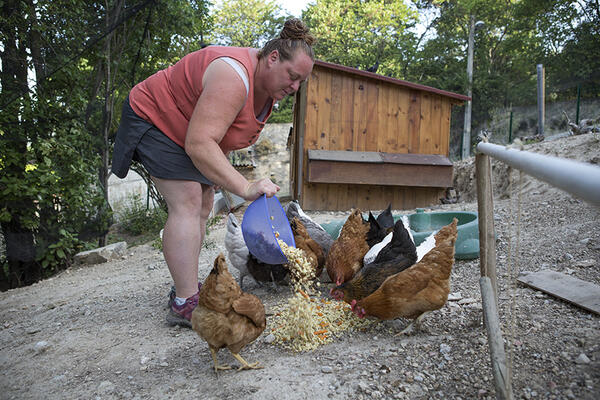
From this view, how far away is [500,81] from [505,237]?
737 inches

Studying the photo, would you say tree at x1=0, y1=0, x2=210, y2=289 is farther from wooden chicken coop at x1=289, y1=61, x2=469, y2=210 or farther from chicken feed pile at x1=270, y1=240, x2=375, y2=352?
chicken feed pile at x1=270, y1=240, x2=375, y2=352

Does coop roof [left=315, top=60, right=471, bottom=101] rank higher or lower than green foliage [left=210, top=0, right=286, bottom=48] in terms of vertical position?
lower

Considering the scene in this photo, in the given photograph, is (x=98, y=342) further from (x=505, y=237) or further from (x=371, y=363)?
(x=505, y=237)

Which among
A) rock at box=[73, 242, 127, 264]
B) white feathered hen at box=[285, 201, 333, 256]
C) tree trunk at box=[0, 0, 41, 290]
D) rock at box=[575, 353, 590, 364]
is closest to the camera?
rock at box=[575, 353, 590, 364]

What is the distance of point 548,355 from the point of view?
5.36 feet

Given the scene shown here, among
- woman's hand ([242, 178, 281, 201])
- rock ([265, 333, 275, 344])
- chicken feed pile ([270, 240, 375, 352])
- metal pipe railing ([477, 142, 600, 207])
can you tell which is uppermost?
metal pipe railing ([477, 142, 600, 207])

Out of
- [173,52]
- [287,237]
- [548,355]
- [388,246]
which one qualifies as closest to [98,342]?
[287,237]

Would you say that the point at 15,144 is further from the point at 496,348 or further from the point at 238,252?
the point at 496,348

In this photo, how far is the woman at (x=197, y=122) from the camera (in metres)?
1.95

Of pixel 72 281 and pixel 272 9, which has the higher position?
pixel 272 9

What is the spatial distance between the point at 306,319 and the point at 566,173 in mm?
1611

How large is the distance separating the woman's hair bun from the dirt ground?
1.28 metres

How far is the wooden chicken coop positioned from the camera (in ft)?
23.1

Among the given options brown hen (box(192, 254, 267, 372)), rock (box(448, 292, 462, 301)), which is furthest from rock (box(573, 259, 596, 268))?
brown hen (box(192, 254, 267, 372))
